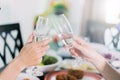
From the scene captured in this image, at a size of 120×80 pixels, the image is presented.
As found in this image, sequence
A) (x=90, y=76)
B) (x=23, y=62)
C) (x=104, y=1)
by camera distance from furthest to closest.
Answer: (x=104, y=1) < (x=90, y=76) < (x=23, y=62)

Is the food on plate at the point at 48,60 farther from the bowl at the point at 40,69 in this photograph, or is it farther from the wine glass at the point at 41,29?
the wine glass at the point at 41,29

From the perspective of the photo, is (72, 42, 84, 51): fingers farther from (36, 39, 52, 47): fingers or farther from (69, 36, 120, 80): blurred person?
(36, 39, 52, 47): fingers

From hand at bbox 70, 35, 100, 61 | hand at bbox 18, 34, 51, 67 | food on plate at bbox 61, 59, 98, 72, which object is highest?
hand at bbox 18, 34, 51, 67

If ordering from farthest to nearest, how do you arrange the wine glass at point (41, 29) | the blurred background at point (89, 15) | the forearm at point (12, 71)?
the blurred background at point (89, 15)
the wine glass at point (41, 29)
the forearm at point (12, 71)

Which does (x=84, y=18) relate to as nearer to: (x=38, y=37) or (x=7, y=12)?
(x=7, y=12)

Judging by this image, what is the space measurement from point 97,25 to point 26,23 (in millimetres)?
982

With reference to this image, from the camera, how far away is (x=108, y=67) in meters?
1.06

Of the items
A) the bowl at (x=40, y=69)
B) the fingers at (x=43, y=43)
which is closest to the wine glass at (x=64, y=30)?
the fingers at (x=43, y=43)

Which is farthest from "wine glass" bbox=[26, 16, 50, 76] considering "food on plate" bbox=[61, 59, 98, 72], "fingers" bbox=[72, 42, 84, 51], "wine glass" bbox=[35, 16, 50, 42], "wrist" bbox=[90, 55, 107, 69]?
"food on plate" bbox=[61, 59, 98, 72]

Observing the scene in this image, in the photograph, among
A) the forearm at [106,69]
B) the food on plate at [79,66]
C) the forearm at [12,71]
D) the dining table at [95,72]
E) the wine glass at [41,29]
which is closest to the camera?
the forearm at [12,71]

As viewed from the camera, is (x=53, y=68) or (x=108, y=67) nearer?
(x=108, y=67)

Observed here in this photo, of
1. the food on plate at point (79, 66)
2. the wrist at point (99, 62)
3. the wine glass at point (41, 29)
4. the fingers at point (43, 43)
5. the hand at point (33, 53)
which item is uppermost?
the wine glass at point (41, 29)

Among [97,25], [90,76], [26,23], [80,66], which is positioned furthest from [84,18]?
[90,76]

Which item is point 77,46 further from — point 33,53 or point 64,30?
point 33,53
